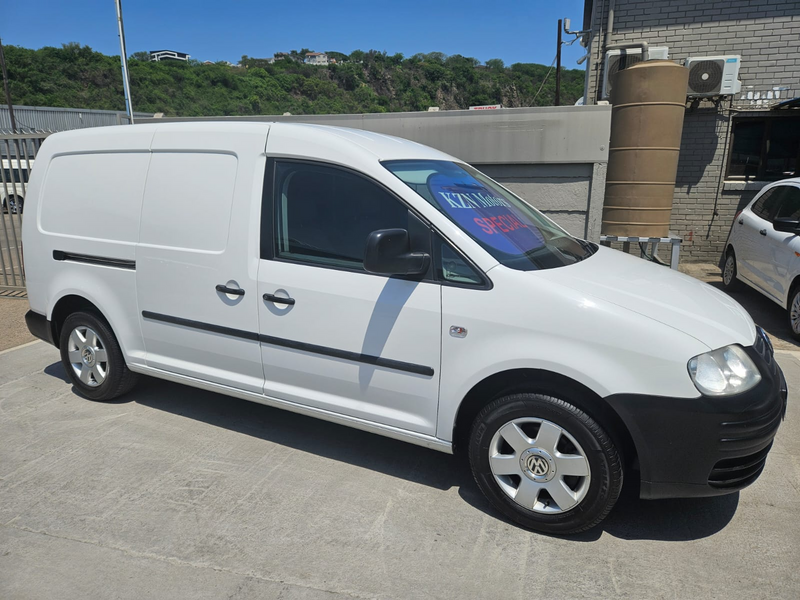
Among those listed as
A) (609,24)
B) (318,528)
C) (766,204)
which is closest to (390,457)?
(318,528)

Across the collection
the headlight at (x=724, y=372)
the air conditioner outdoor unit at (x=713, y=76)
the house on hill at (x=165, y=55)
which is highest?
the house on hill at (x=165, y=55)

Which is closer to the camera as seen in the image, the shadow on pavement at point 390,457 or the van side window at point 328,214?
the shadow on pavement at point 390,457

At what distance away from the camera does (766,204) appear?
7047mm

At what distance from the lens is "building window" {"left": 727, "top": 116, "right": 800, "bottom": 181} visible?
9.73 meters

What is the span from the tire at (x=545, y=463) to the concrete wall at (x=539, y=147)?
16.1 feet

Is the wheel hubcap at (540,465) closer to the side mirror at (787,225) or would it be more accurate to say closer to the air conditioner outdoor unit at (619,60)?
the side mirror at (787,225)

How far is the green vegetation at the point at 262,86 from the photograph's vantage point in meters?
37.8

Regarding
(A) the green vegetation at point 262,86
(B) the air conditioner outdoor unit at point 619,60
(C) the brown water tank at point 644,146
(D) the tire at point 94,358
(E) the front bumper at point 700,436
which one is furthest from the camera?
(A) the green vegetation at point 262,86

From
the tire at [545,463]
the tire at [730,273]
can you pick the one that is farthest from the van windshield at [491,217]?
the tire at [730,273]

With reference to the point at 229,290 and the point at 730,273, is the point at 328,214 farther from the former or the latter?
the point at 730,273

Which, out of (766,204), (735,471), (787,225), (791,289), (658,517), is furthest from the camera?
(766,204)

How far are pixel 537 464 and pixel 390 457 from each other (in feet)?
3.64

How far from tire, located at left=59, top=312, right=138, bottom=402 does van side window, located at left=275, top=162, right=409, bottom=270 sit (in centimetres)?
173

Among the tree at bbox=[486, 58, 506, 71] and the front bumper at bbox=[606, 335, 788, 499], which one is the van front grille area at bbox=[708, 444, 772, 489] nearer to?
the front bumper at bbox=[606, 335, 788, 499]
